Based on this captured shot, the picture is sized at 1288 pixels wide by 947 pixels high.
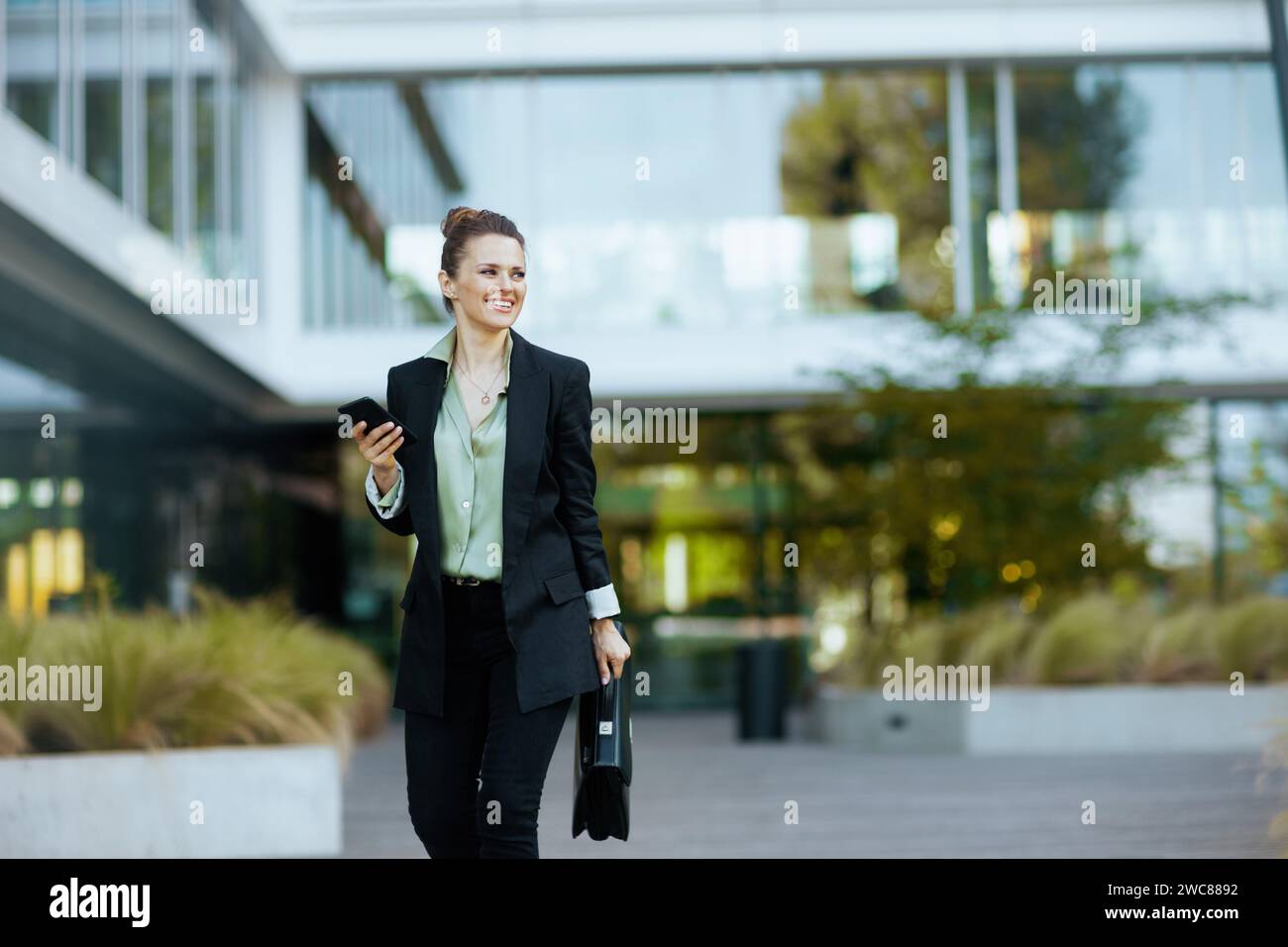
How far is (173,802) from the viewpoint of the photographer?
6.49 m

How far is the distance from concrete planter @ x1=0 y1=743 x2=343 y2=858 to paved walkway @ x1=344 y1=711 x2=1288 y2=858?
33 cm

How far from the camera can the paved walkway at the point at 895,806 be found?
21.7 feet

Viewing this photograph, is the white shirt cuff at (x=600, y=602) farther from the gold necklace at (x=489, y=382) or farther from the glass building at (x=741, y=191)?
the glass building at (x=741, y=191)

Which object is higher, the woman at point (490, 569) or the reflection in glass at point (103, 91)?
the reflection in glass at point (103, 91)

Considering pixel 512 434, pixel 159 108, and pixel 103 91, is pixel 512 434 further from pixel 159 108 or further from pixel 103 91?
pixel 159 108

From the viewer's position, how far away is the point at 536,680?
10.7 feet

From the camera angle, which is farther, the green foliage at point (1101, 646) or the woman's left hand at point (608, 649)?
the green foliage at point (1101, 646)

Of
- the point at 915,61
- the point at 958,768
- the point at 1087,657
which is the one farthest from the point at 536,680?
the point at 915,61

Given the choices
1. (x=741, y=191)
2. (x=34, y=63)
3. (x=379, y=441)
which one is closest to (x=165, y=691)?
(x=379, y=441)

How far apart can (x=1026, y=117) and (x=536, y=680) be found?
1327 centimetres

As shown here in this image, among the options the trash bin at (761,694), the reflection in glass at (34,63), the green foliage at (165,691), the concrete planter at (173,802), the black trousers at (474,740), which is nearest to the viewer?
the black trousers at (474,740)

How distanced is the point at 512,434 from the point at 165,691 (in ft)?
13.0

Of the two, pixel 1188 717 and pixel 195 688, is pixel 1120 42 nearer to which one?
pixel 1188 717

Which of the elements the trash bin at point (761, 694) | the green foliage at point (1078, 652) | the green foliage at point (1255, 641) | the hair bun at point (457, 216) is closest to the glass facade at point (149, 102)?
the trash bin at point (761, 694)
